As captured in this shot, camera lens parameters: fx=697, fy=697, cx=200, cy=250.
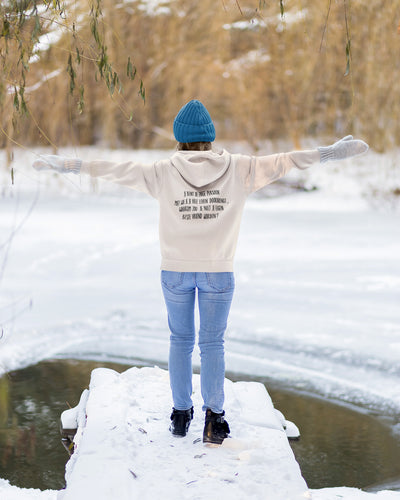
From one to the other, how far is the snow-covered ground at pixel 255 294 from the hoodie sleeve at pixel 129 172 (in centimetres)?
27

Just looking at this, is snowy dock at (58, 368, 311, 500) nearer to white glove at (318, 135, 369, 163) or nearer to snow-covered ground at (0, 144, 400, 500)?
snow-covered ground at (0, 144, 400, 500)

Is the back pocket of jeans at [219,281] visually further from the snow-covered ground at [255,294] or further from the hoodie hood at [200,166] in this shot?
the snow-covered ground at [255,294]

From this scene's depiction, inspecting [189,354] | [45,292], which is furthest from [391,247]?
[189,354]

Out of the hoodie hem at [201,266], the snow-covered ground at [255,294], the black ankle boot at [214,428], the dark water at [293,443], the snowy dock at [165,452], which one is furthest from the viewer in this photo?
the snow-covered ground at [255,294]

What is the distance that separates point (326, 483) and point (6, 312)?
10.9ft

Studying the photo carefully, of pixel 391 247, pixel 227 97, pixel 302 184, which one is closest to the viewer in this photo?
pixel 391 247

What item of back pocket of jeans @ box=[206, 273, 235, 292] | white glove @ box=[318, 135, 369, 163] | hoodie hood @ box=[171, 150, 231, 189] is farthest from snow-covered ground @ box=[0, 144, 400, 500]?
white glove @ box=[318, 135, 369, 163]

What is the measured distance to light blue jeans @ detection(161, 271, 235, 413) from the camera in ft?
8.16

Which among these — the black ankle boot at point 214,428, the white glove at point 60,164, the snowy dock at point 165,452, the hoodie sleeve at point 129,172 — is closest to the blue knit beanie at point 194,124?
the hoodie sleeve at point 129,172

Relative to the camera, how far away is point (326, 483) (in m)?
2.92

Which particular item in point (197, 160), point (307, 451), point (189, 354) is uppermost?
point (197, 160)

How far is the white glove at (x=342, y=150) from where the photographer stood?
2.49 metres

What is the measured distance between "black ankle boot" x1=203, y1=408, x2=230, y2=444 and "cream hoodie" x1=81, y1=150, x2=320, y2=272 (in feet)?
1.89

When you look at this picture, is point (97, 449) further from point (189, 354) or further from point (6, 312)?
point (6, 312)
